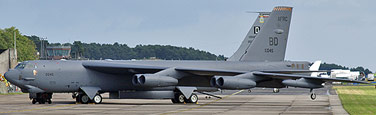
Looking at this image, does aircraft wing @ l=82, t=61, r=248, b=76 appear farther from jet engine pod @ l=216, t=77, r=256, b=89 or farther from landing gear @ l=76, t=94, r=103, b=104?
landing gear @ l=76, t=94, r=103, b=104

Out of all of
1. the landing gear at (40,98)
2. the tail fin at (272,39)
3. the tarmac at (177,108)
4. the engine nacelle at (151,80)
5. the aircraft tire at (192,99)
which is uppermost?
the tail fin at (272,39)

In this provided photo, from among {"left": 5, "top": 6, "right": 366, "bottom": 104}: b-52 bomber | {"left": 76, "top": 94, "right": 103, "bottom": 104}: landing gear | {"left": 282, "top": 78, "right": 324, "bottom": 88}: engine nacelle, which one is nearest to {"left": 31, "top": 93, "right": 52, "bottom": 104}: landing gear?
{"left": 5, "top": 6, "right": 366, "bottom": 104}: b-52 bomber

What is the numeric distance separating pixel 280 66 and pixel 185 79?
20.2 feet

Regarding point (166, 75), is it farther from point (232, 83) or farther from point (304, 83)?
point (304, 83)

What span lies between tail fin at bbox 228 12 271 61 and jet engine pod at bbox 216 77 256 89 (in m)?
8.37

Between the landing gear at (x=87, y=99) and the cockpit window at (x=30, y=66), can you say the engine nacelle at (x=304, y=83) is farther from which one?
the cockpit window at (x=30, y=66)

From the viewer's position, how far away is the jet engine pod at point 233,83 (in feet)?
110

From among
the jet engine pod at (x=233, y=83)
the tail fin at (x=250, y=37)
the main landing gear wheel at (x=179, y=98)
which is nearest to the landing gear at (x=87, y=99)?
the main landing gear wheel at (x=179, y=98)

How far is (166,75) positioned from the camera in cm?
3525

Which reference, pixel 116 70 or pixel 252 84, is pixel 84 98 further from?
pixel 252 84

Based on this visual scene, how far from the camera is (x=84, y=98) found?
118 ft

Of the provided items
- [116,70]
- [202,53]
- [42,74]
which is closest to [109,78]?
[116,70]

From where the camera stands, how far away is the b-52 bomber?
34.2m

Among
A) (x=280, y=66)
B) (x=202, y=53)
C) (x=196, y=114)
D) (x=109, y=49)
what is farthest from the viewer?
(x=109, y=49)
